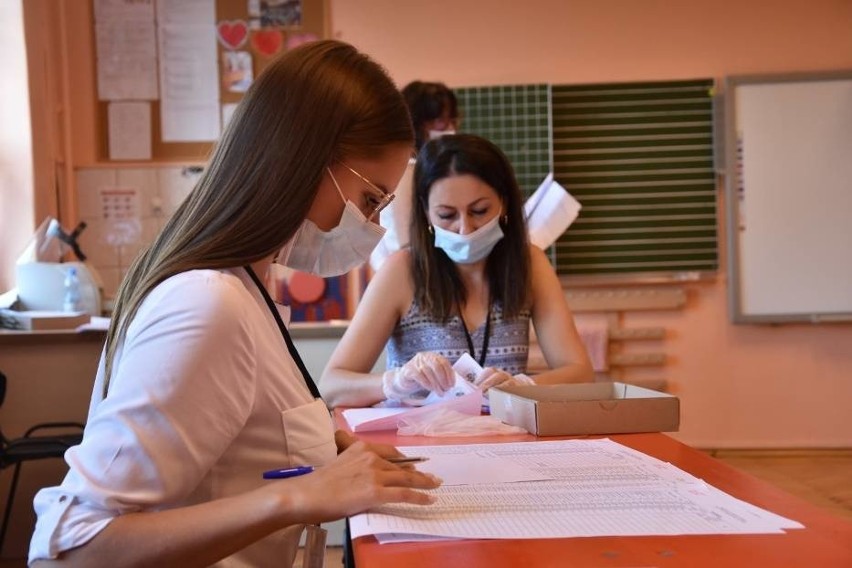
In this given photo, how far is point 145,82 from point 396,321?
262cm

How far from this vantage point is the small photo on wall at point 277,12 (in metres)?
4.11

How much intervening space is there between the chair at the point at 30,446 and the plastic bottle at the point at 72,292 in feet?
1.42

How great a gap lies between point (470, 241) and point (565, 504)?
113 centimetres

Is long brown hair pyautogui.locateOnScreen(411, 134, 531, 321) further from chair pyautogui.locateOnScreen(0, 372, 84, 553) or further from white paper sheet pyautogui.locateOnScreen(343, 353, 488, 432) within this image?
chair pyautogui.locateOnScreen(0, 372, 84, 553)

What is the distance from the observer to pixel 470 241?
78.3 inches

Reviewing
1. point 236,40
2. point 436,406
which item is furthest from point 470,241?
point 236,40

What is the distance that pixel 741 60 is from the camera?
4254mm

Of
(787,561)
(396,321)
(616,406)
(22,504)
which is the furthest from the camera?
(22,504)

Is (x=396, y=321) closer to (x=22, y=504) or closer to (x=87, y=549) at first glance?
(x=87, y=549)

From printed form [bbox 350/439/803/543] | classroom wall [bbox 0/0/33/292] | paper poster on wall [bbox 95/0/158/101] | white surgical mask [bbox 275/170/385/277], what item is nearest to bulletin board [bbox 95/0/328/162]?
paper poster on wall [bbox 95/0/158/101]

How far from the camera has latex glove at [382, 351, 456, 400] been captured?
5.22 feet

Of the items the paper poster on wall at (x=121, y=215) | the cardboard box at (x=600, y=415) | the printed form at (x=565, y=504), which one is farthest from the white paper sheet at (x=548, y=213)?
the paper poster on wall at (x=121, y=215)

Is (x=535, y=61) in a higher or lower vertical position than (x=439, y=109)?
higher

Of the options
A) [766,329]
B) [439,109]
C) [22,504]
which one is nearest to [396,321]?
[439,109]
